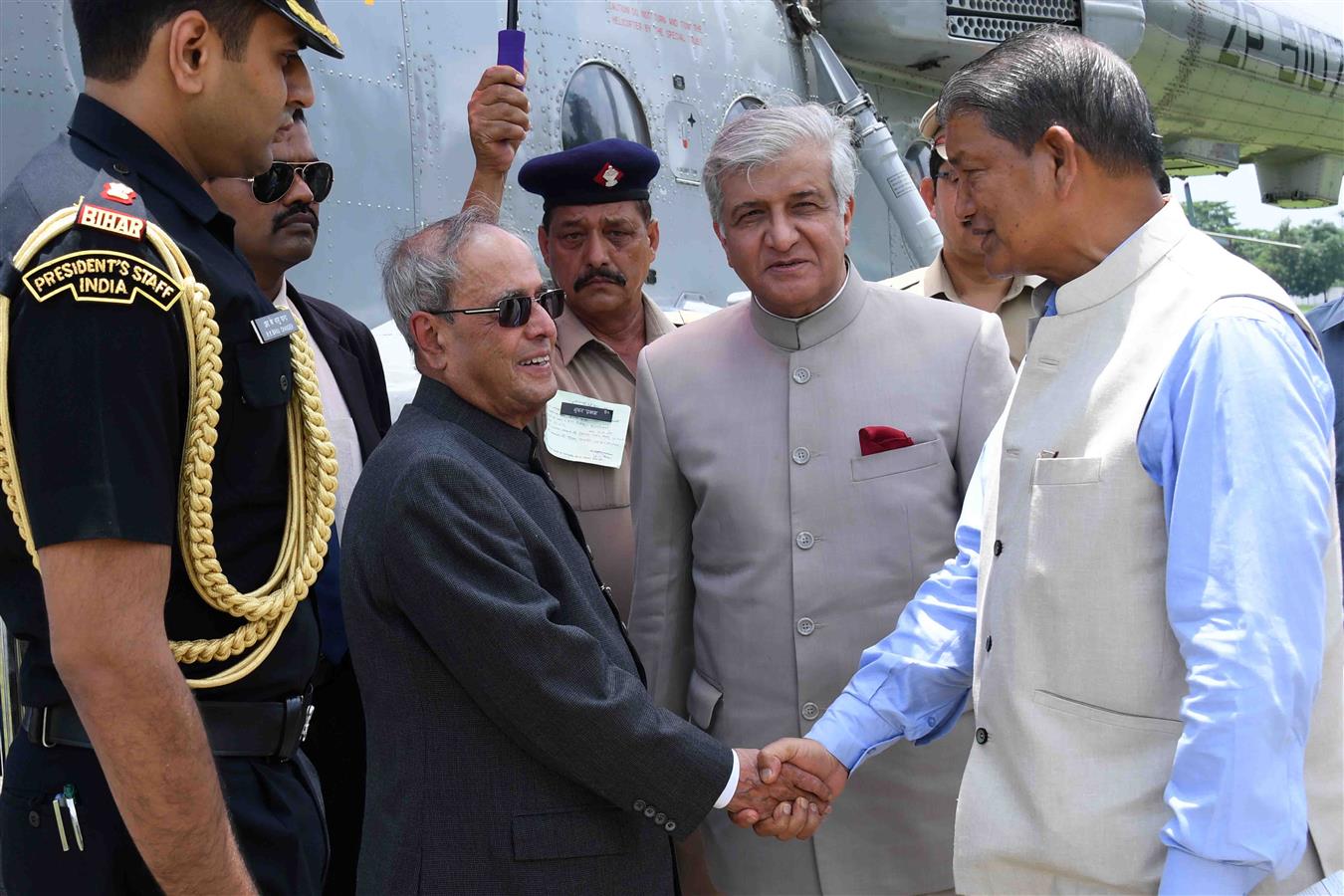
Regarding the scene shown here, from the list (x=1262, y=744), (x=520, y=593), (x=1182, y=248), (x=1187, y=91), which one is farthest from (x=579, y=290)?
(x=1187, y=91)

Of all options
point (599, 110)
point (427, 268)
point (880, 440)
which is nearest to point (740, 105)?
point (599, 110)

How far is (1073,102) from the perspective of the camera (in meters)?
1.89

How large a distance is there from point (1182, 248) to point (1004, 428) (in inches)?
14.4

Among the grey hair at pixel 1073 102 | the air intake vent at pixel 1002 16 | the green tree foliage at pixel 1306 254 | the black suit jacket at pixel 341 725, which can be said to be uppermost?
the air intake vent at pixel 1002 16

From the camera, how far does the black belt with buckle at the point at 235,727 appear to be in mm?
1877

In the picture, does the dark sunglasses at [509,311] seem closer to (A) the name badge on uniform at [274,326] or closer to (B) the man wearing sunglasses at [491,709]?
(B) the man wearing sunglasses at [491,709]

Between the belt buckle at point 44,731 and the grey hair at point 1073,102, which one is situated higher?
the grey hair at point 1073,102

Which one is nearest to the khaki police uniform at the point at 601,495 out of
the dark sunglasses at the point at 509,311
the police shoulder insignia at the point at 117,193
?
the dark sunglasses at the point at 509,311

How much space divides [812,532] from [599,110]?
3.28m

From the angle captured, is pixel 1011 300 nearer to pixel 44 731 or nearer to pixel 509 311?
pixel 509 311

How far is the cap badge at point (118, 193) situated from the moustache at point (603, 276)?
76.5 inches

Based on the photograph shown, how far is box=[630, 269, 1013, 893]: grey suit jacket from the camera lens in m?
2.71

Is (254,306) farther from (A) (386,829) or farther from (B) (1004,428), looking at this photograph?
(B) (1004,428)

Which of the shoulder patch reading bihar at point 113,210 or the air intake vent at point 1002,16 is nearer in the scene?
the shoulder patch reading bihar at point 113,210
